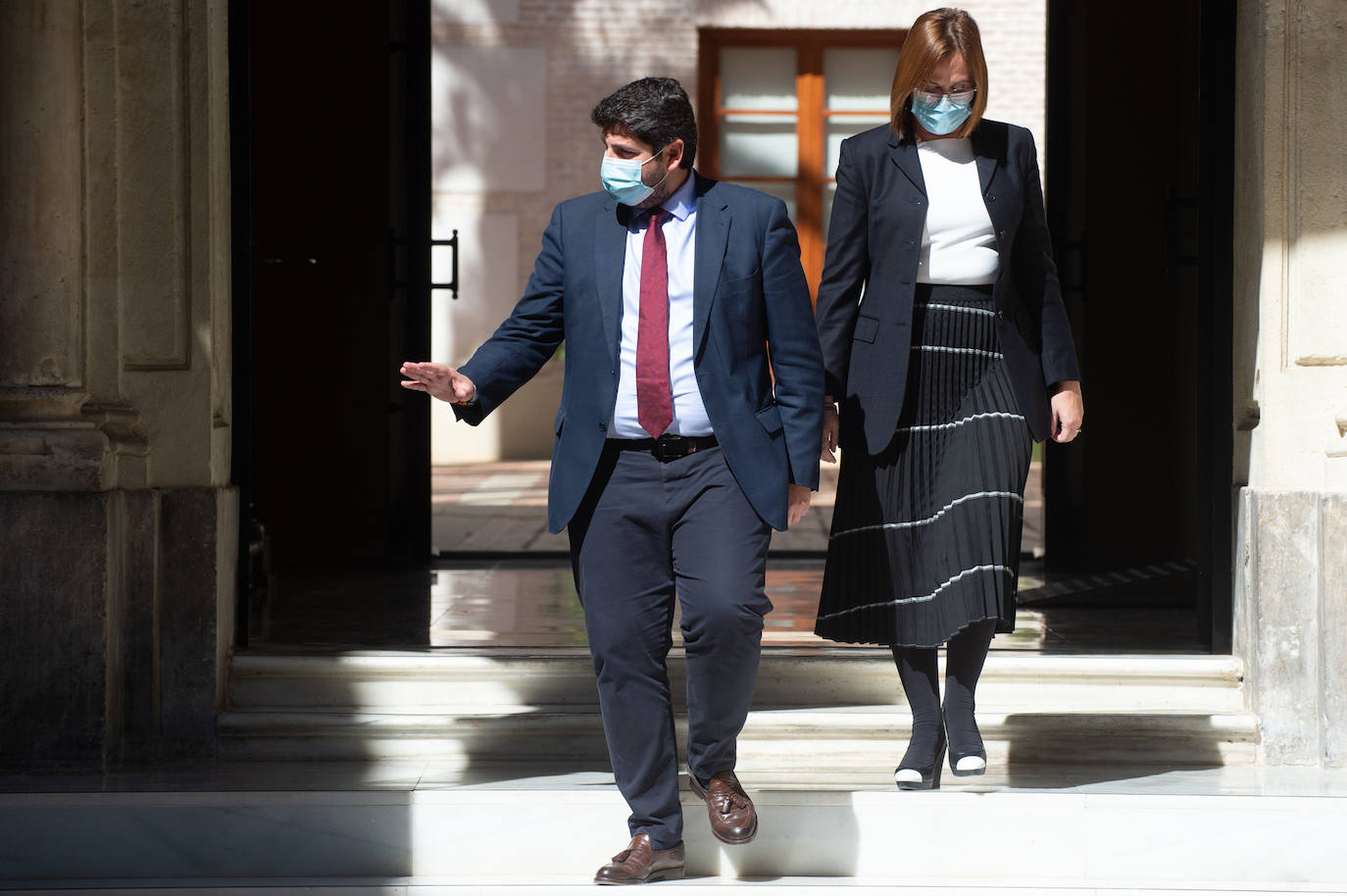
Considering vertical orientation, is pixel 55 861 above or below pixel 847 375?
below

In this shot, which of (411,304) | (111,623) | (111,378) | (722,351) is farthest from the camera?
(411,304)

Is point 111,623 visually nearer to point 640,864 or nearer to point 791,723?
point 640,864

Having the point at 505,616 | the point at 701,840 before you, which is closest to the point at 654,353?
the point at 701,840

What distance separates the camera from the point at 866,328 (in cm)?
397

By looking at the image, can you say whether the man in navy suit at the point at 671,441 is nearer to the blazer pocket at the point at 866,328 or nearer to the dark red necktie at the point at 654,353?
the dark red necktie at the point at 654,353

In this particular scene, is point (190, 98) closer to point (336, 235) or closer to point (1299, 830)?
point (336, 235)

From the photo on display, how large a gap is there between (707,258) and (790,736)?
5.18 ft

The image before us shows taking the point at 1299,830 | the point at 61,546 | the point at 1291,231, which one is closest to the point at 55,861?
the point at 61,546

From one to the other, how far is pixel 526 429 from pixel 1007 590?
33.8ft

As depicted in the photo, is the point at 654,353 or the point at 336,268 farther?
the point at 336,268

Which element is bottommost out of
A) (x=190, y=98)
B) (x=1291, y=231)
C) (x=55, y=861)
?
(x=55, y=861)

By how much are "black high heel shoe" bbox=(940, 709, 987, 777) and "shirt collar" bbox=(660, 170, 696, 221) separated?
55.0 inches

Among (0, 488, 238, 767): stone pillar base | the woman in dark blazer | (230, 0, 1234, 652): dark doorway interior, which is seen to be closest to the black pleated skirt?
the woman in dark blazer

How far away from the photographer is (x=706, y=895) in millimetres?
3713
